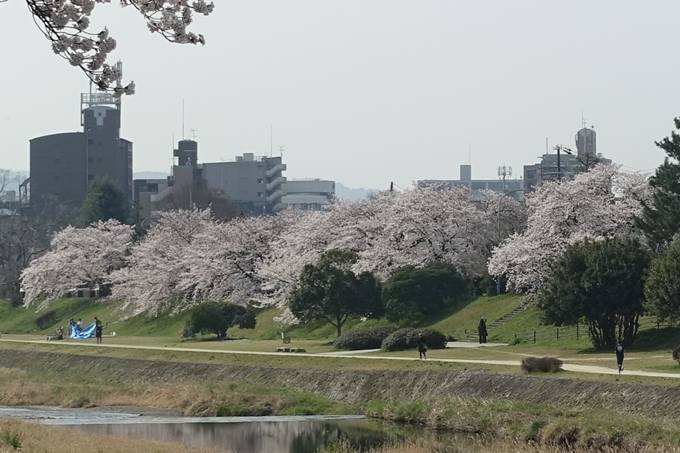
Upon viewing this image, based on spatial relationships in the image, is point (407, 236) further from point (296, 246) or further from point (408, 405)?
point (408, 405)

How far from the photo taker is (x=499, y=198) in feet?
279

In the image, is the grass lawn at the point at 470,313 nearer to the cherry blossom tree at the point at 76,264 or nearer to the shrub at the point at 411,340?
the shrub at the point at 411,340

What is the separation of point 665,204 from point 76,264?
60.9 meters

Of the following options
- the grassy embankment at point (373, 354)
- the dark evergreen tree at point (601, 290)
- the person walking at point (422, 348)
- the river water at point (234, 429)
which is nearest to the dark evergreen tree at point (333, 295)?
the grassy embankment at point (373, 354)

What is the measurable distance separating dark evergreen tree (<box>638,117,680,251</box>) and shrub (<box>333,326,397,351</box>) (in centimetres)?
1339

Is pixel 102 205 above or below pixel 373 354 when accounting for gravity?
above

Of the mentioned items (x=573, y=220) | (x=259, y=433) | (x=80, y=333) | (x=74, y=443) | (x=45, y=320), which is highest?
(x=573, y=220)

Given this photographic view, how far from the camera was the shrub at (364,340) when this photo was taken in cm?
6203

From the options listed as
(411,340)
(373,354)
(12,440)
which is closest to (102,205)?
(411,340)

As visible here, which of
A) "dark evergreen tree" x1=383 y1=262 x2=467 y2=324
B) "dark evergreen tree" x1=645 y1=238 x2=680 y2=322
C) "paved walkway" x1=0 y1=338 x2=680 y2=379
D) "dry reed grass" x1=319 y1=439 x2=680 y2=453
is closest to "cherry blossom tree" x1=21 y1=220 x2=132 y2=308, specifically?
"paved walkway" x1=0 y1=338 x2=680 y2=379

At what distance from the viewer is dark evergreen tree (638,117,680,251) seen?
2317 inches

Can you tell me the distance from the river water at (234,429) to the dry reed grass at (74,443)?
298cm

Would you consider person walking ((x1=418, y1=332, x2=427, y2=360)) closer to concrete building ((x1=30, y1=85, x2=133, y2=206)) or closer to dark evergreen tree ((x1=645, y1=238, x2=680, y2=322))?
dark evergreen tree ((x1=645, y1=238, x2=680, y2=322))

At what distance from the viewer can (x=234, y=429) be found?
1673 inches
